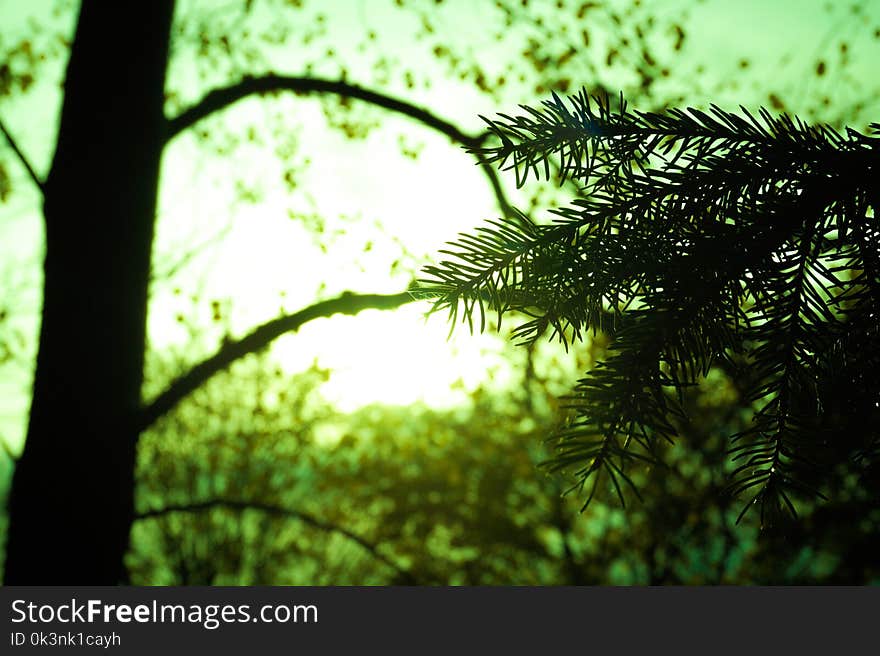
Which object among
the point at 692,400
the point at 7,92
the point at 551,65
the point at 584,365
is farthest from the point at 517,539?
the point at 7,92

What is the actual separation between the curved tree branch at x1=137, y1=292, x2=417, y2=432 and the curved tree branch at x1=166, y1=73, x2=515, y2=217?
3.52 feet

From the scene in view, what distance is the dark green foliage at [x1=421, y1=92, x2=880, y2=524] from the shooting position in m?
1.80

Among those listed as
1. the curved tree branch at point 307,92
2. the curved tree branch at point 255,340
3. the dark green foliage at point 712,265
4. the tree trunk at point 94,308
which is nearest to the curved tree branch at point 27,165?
the tree trunk at point 94,308

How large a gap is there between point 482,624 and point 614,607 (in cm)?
55

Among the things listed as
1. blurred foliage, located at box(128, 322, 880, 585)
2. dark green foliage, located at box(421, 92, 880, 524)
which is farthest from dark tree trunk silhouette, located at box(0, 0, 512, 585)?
blurred foliage, located at box(128, 322, 880, 585)

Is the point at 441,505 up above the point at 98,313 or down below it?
above

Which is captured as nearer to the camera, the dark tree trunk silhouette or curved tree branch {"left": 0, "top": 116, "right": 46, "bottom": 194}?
the dark tree trunk silhouette

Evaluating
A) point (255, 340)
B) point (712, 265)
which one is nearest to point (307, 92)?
point (255, 340)

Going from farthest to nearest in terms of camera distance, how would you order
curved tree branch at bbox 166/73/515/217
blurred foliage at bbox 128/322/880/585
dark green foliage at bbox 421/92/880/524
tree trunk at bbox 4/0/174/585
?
blurred foliage at bbox 128/322/880/585, curved tree branch at bbox 166/73/515/217, tree trunk at bbox 4/0/174/585, dark green foliage at bbox 421/92/880/524

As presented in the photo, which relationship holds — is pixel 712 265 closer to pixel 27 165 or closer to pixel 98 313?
pixel 98 313

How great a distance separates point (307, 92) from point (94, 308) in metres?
1.85

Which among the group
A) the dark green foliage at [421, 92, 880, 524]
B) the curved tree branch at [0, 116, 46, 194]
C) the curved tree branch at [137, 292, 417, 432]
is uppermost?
the curved tree branch at [0, 116, 46, 194]

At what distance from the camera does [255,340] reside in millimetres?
4027

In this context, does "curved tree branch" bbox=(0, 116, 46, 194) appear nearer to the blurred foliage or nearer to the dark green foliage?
the dark green foliage
